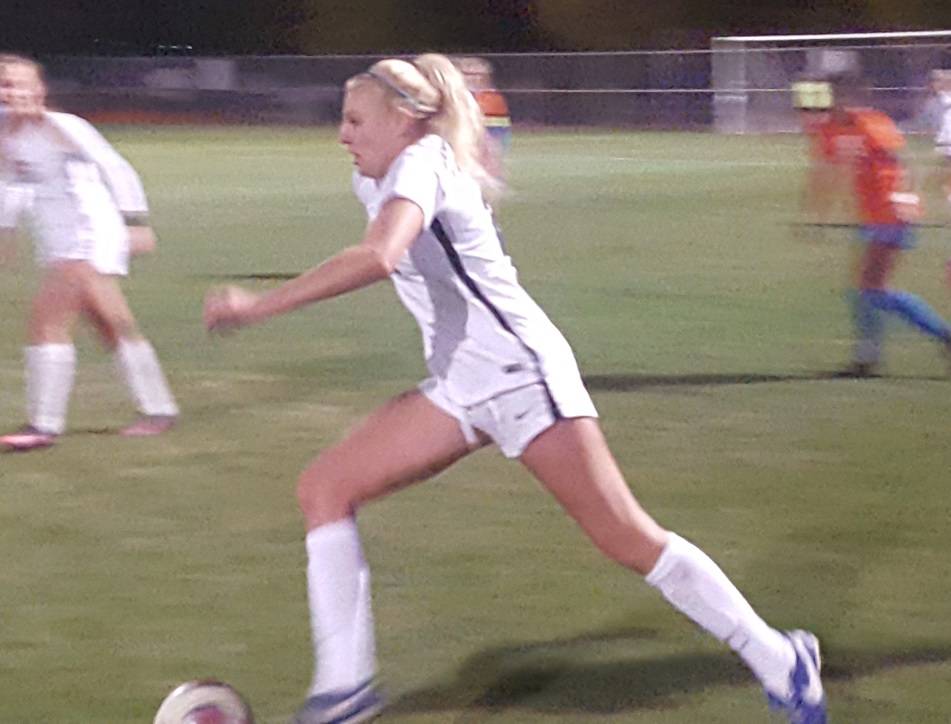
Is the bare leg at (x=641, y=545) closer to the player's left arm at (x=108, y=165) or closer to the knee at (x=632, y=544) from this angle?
the knee at (x=632, y=544)

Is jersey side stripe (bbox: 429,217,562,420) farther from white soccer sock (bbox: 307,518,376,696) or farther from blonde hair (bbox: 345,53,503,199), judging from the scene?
white soccer sock (bbox: 307,518,376,696)

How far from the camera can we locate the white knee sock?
7.61m

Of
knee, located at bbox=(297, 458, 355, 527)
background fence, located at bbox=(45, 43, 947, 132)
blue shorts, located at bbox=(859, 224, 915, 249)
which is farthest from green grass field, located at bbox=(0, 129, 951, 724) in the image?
background fence, located at bbox=(45, 43, 947, 132)

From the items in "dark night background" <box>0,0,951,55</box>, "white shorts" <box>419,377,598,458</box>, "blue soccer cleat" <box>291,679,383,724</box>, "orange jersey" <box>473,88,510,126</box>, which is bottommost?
"dark night background" <box>0,0,951,55</box>

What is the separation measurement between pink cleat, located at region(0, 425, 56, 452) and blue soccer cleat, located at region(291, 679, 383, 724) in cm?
377

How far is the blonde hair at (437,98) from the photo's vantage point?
13.0 feet

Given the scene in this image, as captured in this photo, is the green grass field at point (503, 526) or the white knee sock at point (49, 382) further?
the white knee sock at point (49, 382)

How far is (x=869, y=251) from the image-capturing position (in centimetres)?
924

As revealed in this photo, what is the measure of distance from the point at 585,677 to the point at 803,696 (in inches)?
30.4

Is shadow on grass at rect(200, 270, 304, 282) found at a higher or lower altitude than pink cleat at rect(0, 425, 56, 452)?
lower

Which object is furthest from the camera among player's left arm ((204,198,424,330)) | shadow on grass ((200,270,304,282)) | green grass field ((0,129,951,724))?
shadow on grass ((200,270,304,282))

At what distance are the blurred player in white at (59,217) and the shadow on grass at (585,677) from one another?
11.4 ft

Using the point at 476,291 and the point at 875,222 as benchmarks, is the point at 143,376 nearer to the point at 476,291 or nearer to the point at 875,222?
the point at 875,222

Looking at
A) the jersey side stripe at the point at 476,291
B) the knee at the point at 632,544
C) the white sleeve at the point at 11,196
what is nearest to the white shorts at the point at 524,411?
the jersey side stripe at the point at 476,291
